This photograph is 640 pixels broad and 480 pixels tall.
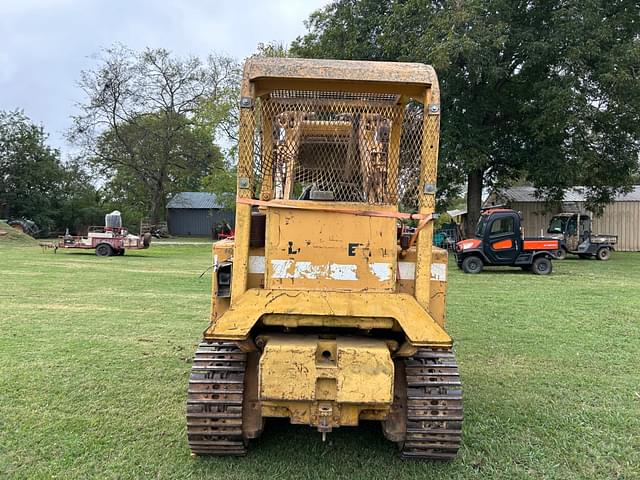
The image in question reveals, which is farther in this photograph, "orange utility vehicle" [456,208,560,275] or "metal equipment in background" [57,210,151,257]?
"metal equipment in background" [57,210,151,257]

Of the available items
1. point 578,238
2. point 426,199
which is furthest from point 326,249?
point 578,238

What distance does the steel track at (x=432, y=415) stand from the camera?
321 centimetres

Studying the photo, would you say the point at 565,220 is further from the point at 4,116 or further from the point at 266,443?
the point at 4,116

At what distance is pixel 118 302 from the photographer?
9281 millimetres

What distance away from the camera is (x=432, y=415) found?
3.21m

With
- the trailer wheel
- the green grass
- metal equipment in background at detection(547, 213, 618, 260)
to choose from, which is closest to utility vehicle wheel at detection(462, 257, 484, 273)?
the trailer wheel

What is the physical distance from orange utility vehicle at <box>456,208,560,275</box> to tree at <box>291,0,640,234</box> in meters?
3.50

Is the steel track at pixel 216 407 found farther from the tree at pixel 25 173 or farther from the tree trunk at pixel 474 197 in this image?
the tree at pixel 25 173

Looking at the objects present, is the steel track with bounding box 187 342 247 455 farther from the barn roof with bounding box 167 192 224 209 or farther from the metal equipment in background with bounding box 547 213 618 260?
the barn roof with bounding box 167 192 224 209

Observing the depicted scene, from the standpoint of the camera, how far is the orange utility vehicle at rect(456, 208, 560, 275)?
15828 mm

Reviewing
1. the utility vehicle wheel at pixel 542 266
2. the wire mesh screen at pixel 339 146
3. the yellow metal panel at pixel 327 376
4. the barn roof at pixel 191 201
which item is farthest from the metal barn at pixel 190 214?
the yellow metal panel at pixel 327 376

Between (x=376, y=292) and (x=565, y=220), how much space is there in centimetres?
2319

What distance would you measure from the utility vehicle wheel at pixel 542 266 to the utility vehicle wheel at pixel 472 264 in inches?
59.5

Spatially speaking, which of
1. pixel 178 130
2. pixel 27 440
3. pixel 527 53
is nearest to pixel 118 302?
pixel 27 440
